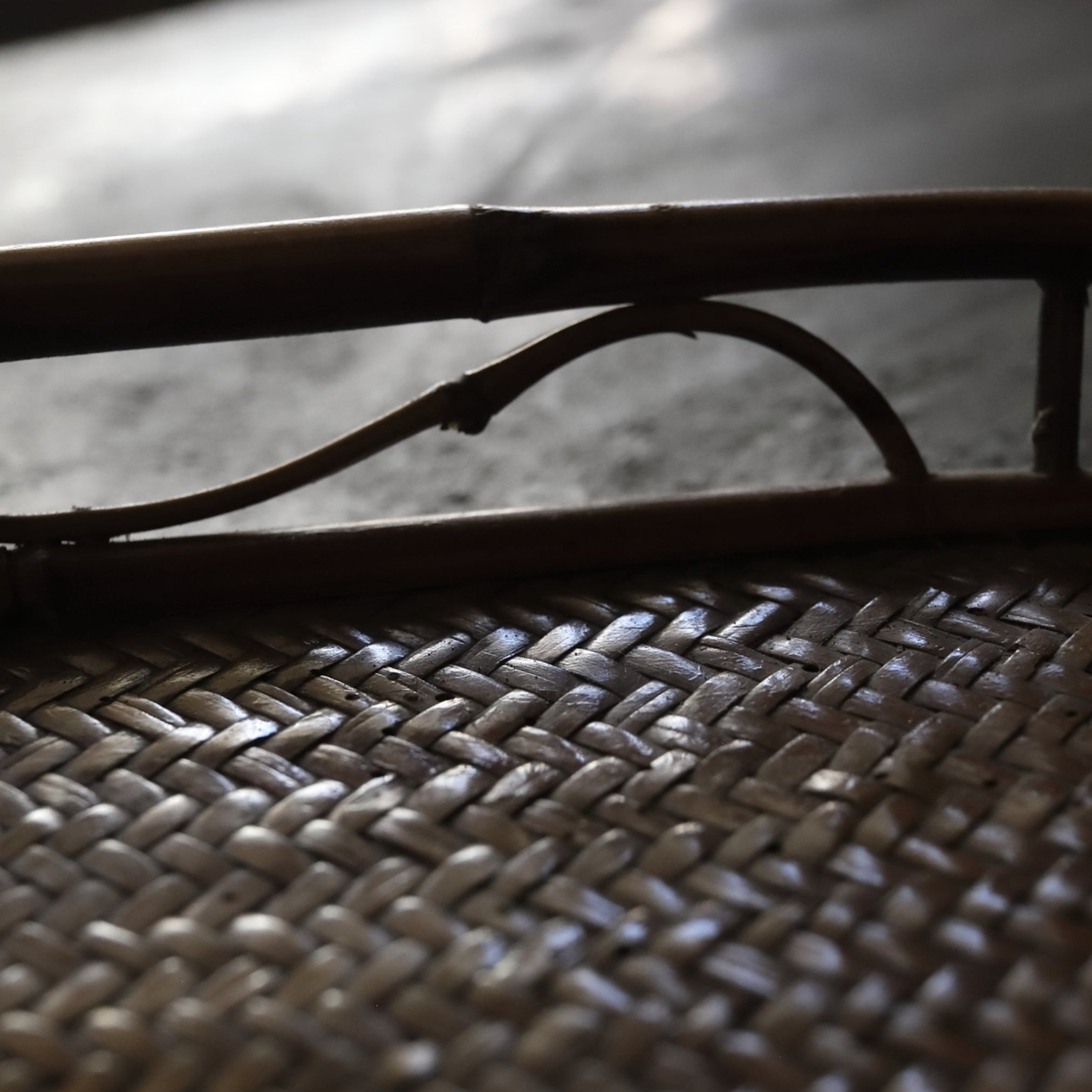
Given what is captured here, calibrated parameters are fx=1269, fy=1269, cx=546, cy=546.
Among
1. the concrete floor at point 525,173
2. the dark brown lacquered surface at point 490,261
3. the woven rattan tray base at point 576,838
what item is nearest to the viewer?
the woven rattan tray base at point 576,838

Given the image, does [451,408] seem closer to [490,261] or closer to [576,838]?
[490,261]

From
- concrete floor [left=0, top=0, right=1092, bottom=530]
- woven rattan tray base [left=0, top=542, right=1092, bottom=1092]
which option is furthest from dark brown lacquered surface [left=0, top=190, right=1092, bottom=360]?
concrete floor [left=0, top=0, right=1092, bottom=530]

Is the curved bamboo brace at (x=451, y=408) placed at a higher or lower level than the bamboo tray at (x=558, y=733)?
higher

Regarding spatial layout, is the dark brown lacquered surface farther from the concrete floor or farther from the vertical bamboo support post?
the concrete floor

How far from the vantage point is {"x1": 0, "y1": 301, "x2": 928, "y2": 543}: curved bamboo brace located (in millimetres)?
700

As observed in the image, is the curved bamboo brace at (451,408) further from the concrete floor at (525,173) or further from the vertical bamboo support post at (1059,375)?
the concrete floor at (525,173)

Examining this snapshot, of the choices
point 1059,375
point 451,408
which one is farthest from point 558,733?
point 1059,375

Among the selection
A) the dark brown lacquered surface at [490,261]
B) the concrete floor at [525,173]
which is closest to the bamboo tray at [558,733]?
the dark brown lacquered surface at [490,261]

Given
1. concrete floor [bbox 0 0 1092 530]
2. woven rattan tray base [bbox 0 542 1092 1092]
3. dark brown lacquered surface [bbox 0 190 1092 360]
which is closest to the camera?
woven rattan tray base [bbox 0 542 1092 1092]

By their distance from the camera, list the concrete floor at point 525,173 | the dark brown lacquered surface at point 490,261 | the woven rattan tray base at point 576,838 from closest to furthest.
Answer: the woven rattan tray base at point 576,838, the dark brown lacquered surface at point 490,261, the concrete floor at point 525,173

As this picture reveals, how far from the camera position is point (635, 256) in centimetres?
67

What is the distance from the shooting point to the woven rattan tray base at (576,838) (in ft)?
1.54

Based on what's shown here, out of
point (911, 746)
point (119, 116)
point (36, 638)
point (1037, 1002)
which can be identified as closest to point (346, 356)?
point (119, 116)

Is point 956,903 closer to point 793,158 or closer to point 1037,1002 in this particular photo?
point 1037,1002
